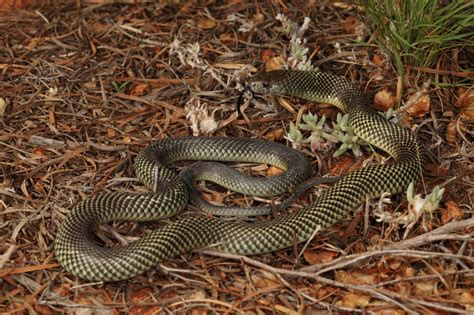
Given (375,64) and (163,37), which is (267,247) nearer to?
(375,64)

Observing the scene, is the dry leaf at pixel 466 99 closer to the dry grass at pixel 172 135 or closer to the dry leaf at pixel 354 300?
the dry grass at pixel 172 135

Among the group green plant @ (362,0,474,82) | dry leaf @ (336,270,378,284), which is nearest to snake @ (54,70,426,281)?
dry leaf @ (336,270,378,284)

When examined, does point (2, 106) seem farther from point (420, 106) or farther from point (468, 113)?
point (468, 113)

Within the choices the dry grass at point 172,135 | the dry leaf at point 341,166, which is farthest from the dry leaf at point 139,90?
the dry leaf at point 341,166

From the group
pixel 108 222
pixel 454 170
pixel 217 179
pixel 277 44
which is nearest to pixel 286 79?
pixel 277 44

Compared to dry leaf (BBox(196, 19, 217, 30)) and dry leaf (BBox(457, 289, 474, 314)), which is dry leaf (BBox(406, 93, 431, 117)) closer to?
dry leaf (BBox(457, 289, 474, 314))

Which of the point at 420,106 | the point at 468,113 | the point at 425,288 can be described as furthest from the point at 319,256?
the point at 468,113
